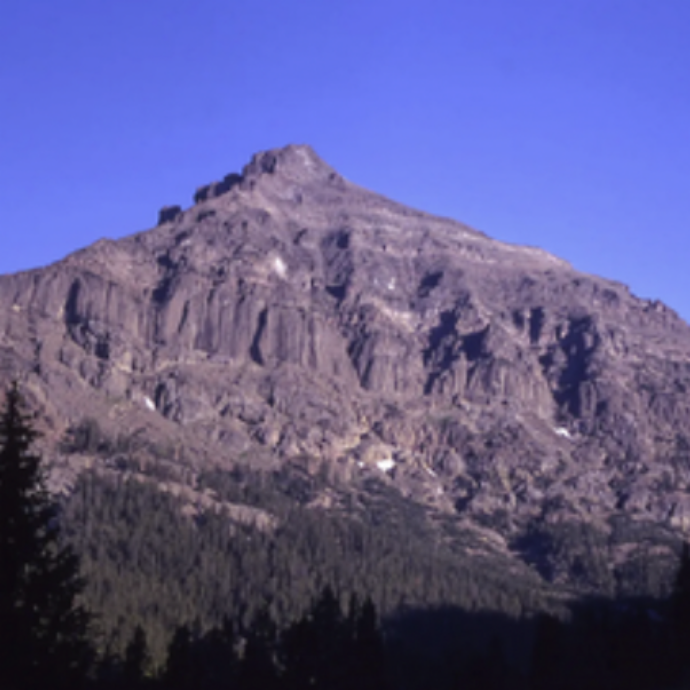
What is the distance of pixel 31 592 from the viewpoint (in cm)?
3950

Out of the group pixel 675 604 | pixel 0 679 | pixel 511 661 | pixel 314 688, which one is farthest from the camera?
pixel 511 661

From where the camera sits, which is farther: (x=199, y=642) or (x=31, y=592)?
(x=199, y=642)

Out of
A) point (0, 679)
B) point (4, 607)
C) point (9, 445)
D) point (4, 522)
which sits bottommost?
point (0, 679)

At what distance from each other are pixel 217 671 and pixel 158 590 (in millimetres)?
69086

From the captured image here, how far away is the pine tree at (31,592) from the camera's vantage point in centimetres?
3800

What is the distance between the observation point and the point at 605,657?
429 ft

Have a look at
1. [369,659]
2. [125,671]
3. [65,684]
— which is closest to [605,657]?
[369,659]

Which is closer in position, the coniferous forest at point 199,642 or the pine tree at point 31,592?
the pine tree at point 31,592

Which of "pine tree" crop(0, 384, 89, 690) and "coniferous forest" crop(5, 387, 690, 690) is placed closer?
"pine tree" crop(0, 384, 89, 690)

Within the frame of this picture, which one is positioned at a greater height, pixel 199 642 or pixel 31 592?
pixel 199 642

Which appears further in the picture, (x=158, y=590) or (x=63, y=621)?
(x=158, y=590)

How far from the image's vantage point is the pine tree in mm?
38000

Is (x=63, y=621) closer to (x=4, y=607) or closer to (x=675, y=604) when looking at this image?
(x=4, y=607)

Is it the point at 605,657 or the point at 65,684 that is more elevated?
the point at 605,657
